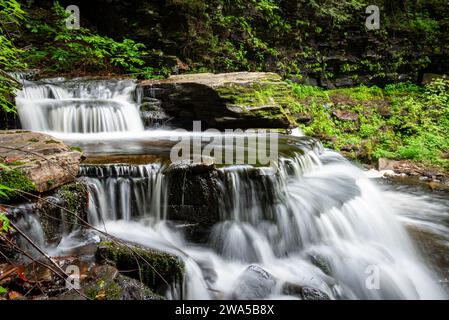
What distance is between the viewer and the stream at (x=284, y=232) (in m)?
3.97

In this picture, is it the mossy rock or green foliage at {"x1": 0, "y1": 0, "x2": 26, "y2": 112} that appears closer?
green foliage at {"x1": 0, "y1": 0, "x2": 26, "y2": 112}

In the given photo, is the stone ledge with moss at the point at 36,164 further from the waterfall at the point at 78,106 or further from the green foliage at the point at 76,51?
the green foliage at the point at 76,51

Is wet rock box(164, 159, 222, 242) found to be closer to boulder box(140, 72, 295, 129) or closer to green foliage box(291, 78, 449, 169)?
boulder box(140, 72, 295, 129)

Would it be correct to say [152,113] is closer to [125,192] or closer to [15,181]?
[125,192]

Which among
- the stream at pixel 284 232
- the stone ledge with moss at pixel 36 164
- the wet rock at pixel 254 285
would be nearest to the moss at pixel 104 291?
the stream at pixel 284 232

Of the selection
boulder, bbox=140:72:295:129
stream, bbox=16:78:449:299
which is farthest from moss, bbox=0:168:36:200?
boulder, bbox=140:72:295:129

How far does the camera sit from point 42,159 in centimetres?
400

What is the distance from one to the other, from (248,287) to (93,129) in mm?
5578

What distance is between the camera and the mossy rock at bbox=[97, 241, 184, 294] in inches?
137

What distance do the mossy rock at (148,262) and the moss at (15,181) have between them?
41.5 inches

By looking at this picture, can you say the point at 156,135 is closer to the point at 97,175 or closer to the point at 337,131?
the point at 97,175

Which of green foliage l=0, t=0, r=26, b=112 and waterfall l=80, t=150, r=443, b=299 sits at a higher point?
green foliage l=0, t=0, r=26, b=112

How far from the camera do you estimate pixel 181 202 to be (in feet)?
15.2

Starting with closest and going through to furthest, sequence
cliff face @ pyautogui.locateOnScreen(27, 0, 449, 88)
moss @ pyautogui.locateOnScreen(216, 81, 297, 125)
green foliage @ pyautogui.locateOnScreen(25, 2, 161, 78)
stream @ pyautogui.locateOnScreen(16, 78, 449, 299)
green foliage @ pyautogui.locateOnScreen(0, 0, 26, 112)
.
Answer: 1. green foliage @ pyautogui.locateOnScreen(0, 0, 26, 112)
2. stream @ pyautogui.locateOnScreen(16, 78, 449, 299)
3. moss @ pyautogui.locateOnScreen(216, 81, 297, 125)
4. green foliage @ pyautogui.locateOnScreen(25, 2, 161, 78)
5. cliff face @ pyautogui.locateOnScreen(27, 0, 449, 88)
